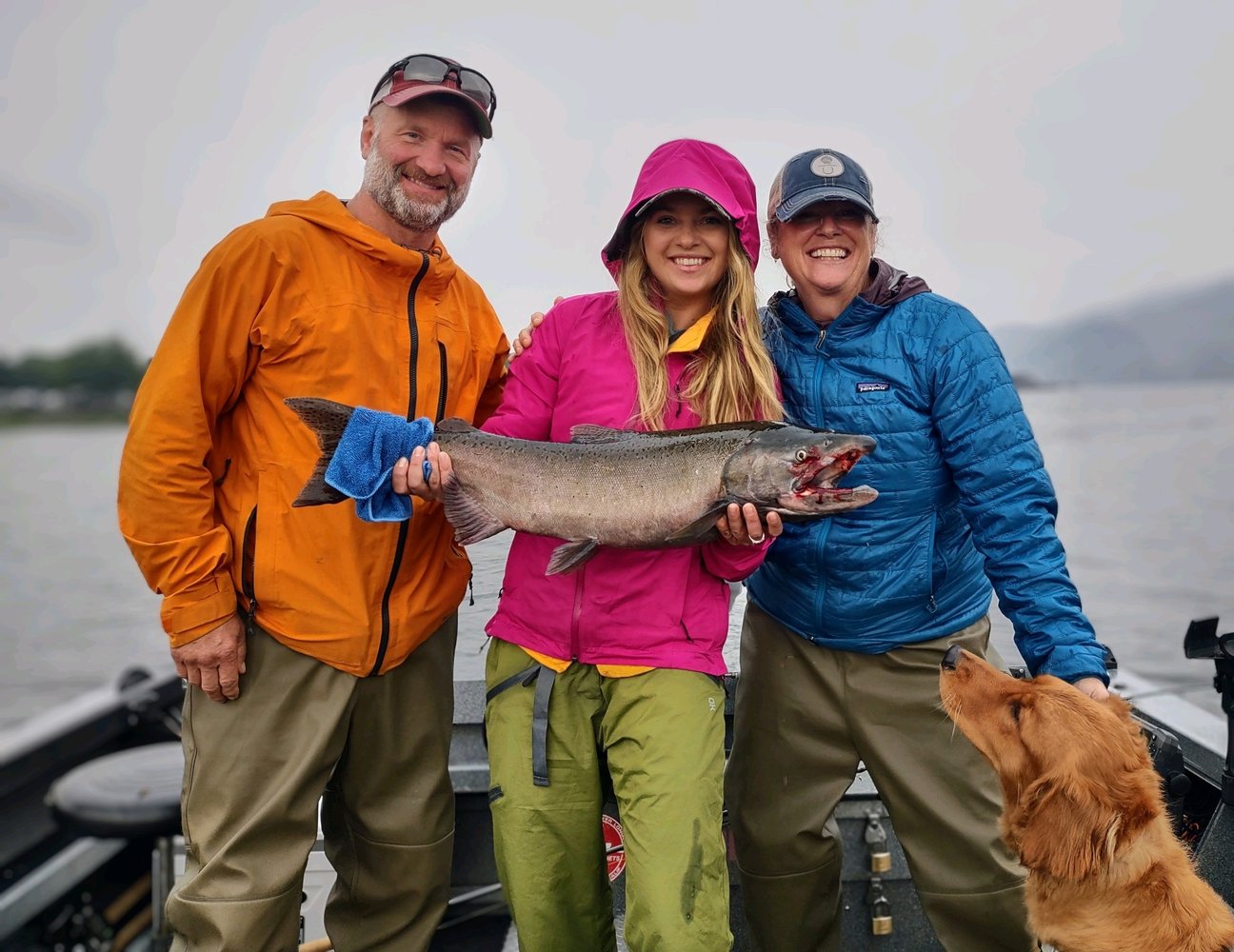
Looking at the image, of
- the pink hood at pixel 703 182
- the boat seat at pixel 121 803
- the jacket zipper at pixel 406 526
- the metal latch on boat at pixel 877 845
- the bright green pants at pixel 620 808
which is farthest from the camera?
the boat seat at pixel 121 803

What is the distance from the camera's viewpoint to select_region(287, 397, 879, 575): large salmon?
282cm

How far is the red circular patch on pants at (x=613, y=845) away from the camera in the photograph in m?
3.69

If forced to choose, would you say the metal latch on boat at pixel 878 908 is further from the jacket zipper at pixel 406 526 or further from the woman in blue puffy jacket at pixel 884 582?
the jacket zipper at pixel 406 526

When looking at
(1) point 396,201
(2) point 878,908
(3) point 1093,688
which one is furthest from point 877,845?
(1) point 396,201

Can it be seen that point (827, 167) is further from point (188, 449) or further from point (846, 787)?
point (188, 449)

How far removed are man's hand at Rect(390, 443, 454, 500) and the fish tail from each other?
0.63 ft

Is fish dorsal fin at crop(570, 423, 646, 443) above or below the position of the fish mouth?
above

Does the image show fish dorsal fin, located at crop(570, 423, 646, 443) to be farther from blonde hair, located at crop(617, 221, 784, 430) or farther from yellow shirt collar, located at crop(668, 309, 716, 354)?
yellow shirt collar, located at crop(668, 309, 716, 354)

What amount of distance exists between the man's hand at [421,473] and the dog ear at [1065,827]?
206 centimetres

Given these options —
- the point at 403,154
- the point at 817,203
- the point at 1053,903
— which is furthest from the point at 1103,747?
the point at 403,154

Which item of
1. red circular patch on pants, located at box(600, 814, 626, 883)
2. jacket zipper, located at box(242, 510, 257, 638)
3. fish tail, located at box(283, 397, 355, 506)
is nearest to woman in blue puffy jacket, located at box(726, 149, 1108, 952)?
red circular patch on pants, located at box(600, 814, 626, 883)

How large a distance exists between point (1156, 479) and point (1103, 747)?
41.9 m

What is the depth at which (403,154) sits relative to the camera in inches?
134

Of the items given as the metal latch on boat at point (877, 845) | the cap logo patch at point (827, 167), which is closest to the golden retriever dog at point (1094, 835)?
the metal latch on boat at point (877, 845)
